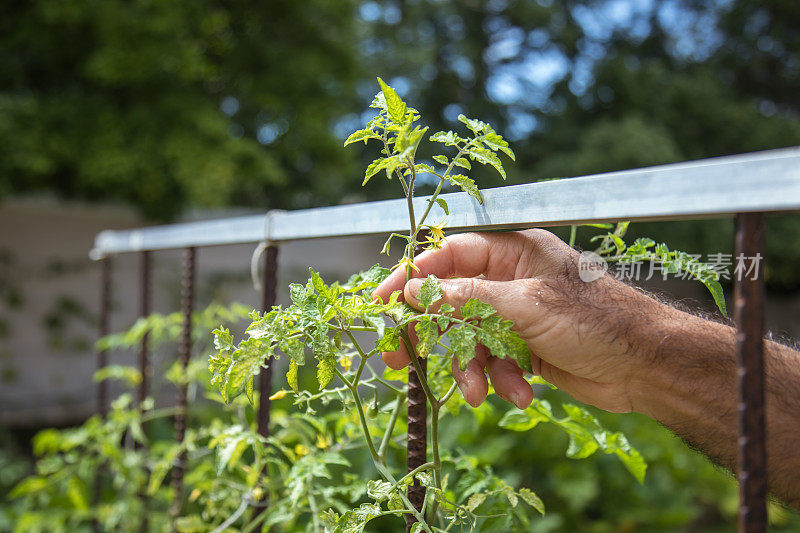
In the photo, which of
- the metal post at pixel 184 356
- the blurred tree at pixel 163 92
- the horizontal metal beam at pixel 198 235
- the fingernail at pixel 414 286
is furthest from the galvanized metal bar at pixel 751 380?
the blurred tree at pixel 163 92

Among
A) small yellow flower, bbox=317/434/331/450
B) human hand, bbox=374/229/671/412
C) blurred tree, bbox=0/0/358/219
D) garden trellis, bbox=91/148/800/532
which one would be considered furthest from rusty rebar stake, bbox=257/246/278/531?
blurred tree, bbox=0/0/358/219

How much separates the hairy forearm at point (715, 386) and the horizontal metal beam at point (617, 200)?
187mm

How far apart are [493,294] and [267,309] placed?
0.57 meters

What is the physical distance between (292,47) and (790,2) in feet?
24.7

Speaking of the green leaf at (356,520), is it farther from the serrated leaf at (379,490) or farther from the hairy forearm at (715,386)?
the hairy forearm at (715,386)

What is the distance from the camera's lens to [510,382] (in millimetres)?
767

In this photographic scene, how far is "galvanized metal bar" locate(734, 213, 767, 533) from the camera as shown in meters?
0.50

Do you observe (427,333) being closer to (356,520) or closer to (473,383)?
(473,383)

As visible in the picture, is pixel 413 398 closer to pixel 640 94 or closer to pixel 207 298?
pixel 207 298

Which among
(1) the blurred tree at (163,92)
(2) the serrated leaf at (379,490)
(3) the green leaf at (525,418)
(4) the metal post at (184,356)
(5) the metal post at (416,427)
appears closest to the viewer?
(2) the serrated leaf at (379,490)

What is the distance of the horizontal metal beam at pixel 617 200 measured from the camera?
48 centimetres

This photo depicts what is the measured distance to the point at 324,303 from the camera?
2.26 feet

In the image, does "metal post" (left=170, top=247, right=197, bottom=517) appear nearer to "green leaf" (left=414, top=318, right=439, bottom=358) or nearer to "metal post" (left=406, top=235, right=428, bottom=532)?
"metal post" (left=406, top=235, right=428, bottom=532)

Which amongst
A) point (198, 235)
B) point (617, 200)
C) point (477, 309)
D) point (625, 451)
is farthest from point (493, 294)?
point (198, 235)
